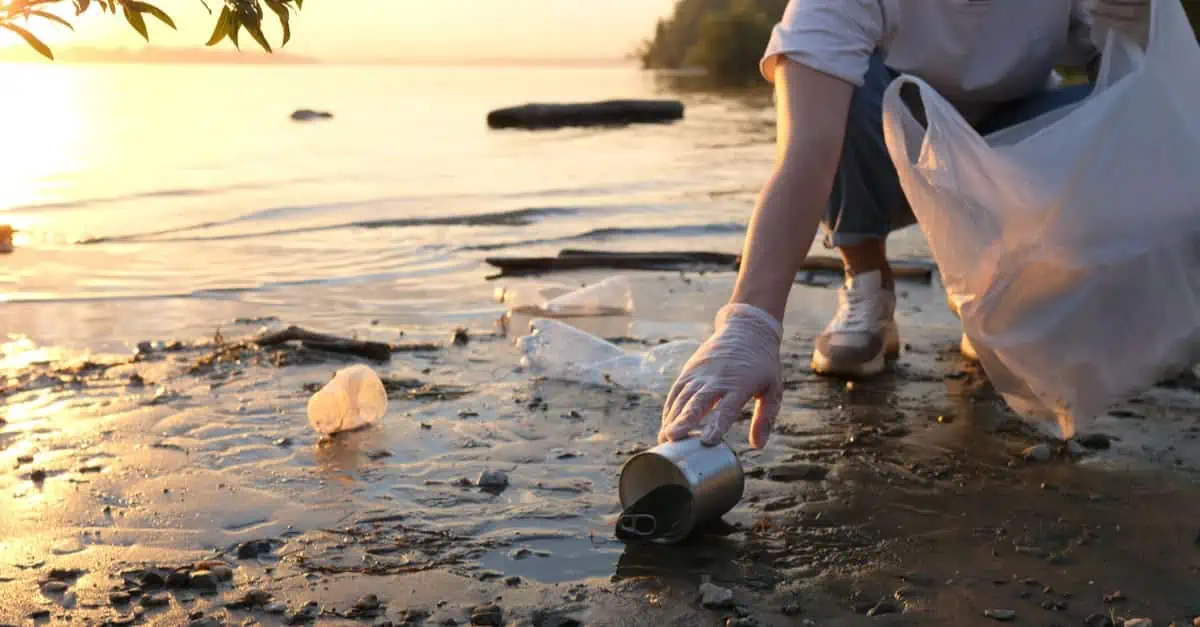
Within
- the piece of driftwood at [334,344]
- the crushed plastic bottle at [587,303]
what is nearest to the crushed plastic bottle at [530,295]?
the crushed plastic bottle at [587,303]

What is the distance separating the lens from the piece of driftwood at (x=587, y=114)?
807 inches

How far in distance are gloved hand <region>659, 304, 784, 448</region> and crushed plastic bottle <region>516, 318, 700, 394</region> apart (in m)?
0.99

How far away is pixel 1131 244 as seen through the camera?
2.89m

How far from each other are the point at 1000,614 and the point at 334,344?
2.53 meters

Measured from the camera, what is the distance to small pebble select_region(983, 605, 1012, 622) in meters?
2.11

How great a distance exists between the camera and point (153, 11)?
1957mm

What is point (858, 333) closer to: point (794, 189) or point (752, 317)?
point (794, 189)

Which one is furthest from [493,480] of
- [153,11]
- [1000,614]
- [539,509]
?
[153,11]

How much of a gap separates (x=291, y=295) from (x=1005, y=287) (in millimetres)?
3455

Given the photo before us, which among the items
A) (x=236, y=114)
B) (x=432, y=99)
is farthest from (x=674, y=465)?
(x=432, y=99)

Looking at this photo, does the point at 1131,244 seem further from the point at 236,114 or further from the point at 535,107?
the point at 236,114

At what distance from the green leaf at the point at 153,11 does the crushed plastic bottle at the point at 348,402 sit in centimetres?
137

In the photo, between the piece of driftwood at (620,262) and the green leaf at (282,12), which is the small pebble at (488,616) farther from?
the piece of driftwood at (620,262)

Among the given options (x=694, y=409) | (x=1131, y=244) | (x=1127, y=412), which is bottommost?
(x=1127, y=412)
